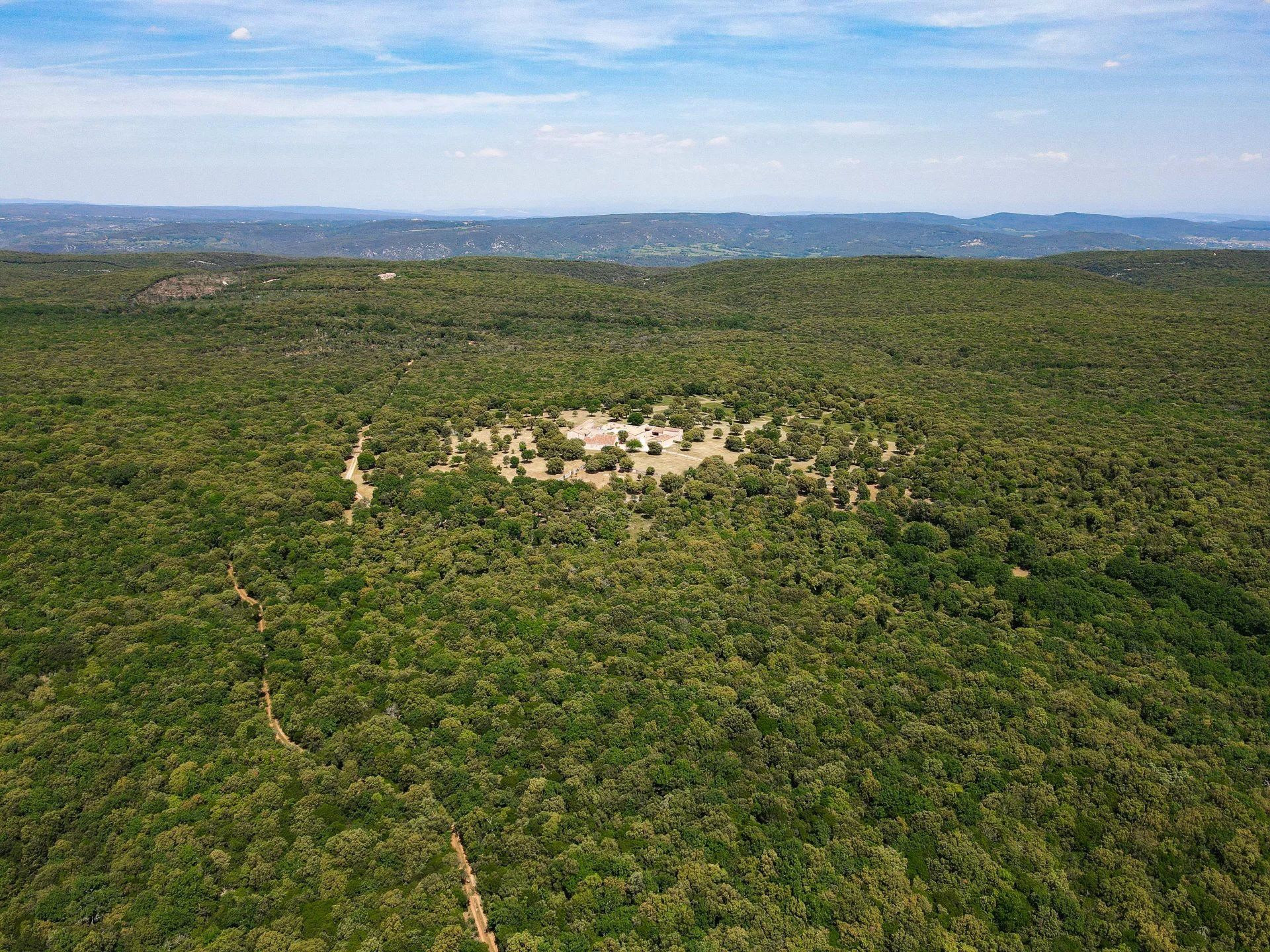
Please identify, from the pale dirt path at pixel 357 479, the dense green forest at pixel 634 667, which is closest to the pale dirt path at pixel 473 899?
the dense green forest at pixel 634 667

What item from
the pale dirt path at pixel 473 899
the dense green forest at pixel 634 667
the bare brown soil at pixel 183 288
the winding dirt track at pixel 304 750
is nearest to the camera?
the pale dirt path at pixel 473 899

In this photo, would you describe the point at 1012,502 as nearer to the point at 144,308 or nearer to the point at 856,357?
the point at 856,357

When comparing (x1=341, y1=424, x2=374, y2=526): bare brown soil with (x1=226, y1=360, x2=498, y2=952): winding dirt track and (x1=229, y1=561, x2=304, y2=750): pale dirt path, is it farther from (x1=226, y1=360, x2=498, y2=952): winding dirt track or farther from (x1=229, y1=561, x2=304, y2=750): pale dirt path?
(x1=229, y1=561, x2=304, y2=750): pale dirt path

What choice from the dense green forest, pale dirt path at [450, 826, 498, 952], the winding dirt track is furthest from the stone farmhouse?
pale dirt path at [450, 826, 498, 952]

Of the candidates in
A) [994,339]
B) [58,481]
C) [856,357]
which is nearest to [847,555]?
[856,357]

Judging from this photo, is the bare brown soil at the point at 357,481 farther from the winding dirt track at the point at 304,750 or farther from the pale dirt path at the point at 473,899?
the pale dirt path at the point at 473,899

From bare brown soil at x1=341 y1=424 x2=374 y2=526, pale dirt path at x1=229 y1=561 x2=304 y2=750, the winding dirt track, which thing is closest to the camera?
the winding dirt track
